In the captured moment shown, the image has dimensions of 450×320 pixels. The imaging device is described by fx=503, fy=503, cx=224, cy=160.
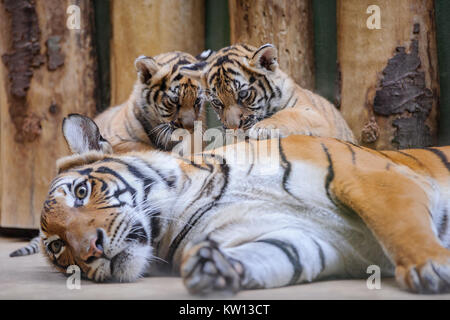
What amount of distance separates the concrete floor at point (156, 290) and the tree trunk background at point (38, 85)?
167 centimetres

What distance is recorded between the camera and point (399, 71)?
2525 millimetres

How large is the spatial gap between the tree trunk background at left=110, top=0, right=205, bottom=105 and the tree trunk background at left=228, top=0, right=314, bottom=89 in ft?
A: 1.22

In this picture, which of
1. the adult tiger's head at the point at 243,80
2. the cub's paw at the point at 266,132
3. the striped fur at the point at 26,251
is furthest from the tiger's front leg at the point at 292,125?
the striped fur at the point at 26,251

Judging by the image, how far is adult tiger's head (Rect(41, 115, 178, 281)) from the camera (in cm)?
149

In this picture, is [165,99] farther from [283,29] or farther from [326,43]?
[326,43]

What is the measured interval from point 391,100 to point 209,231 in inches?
53.9

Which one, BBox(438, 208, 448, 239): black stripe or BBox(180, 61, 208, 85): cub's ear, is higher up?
BBox(180, 61, 208, 85): cub's ear

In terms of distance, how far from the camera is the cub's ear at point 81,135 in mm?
1860

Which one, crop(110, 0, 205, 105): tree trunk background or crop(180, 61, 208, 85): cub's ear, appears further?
crop(110, 0, 205, 105): tree trunk background

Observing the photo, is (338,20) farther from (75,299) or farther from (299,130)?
(75,299)

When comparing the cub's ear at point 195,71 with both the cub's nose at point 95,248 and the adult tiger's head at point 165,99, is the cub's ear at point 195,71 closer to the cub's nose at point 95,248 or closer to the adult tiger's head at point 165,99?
the adult tiger's head at point 165,99

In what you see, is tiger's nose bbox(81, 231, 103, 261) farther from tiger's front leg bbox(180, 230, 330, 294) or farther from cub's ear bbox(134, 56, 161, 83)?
cub's ear bbox(134, 56, 161, 83)

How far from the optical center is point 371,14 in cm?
253

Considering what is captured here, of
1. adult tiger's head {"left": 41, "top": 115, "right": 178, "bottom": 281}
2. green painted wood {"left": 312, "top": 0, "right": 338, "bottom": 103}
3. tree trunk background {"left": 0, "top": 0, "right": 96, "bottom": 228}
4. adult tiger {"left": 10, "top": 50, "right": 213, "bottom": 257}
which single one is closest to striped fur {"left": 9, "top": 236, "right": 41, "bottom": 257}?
adult tiger {"left": 10, "top": 50, "right": 213, "bottom": 257}
